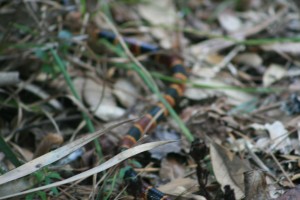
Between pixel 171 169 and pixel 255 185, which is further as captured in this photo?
pixel 171 169

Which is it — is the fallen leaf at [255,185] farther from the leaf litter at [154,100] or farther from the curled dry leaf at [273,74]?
the curled dry leaf at [273,74]

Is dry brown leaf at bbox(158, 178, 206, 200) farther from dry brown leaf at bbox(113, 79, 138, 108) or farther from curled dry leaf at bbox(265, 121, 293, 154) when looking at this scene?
dry brown leaf at bbox(113, 79, 138, 108)

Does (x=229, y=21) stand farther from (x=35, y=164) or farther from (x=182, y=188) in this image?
(x=35, y=164)

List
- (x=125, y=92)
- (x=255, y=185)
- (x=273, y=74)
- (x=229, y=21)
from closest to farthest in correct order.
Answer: (x=255, y=185) < (x=125, y=92) < (x=273, y=74) < (x=229, y=21)

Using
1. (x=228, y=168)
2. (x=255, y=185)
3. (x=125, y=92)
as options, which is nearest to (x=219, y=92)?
(x=125, y=92)

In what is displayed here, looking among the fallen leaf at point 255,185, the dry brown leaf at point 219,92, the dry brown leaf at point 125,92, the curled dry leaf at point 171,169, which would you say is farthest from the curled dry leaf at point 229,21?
the fallen leaf at point 255,185

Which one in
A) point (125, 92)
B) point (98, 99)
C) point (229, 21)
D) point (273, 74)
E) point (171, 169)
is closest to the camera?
point (171, 169)
